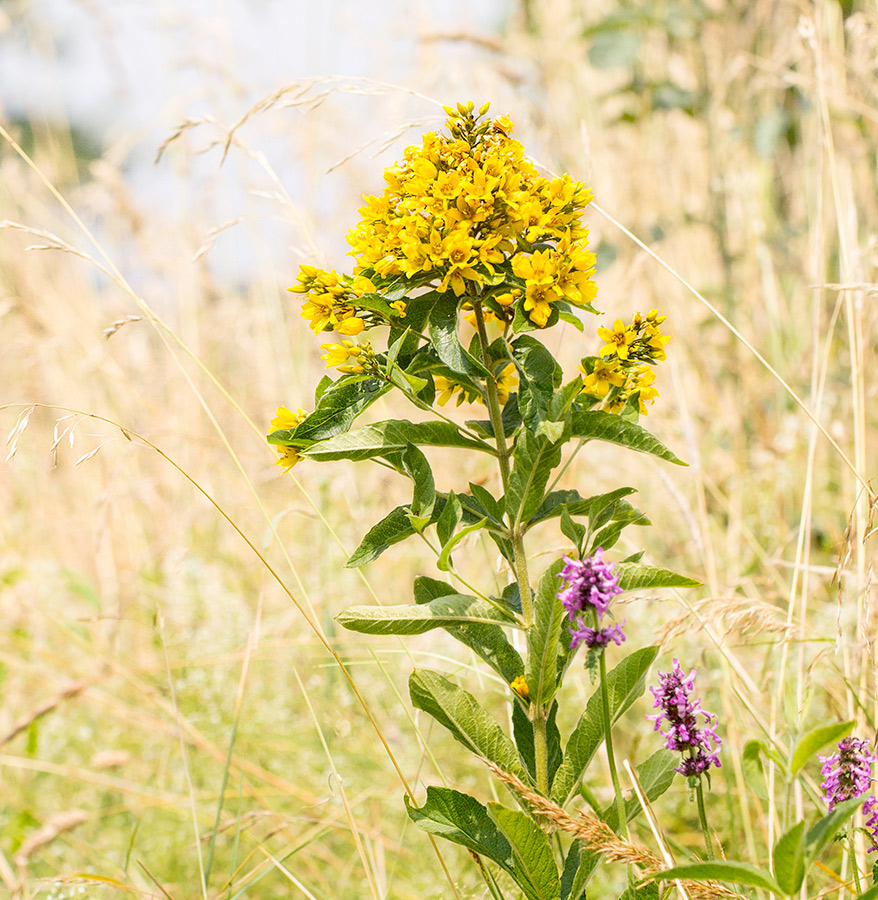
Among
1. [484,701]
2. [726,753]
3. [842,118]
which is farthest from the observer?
[842,118]

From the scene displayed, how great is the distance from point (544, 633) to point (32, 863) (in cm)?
126

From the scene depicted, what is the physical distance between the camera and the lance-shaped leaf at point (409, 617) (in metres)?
0.69

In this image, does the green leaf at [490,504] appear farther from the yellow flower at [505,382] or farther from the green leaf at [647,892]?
the green leaf at [647,892]

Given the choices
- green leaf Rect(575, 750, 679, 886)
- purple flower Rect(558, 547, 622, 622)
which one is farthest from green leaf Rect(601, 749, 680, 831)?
purple flower Rect(558, 547, 622, 622)

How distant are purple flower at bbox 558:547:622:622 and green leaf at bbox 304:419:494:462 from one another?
17 cm

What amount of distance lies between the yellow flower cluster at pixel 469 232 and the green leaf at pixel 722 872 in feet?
1.38

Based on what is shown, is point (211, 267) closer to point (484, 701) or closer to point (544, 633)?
point (484, 701)

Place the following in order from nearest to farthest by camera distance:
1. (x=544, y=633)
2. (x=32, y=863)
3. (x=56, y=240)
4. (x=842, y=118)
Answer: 1. (x=544, y=633)
2. (x=56, y=240)
3. (x=32, y=863)
4. (x=842, y=118)

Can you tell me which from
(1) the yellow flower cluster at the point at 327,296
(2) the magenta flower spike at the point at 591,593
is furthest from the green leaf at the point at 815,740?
(1) the yellow flower cluster at the point at 327,296

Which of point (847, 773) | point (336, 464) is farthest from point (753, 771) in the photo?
point (336, 464)

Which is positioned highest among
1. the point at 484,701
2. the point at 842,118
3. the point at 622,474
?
the point at 842,118

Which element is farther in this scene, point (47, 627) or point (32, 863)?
point (47, 627)

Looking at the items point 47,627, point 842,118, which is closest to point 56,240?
point 47,627

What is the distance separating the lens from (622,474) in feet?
7.77
